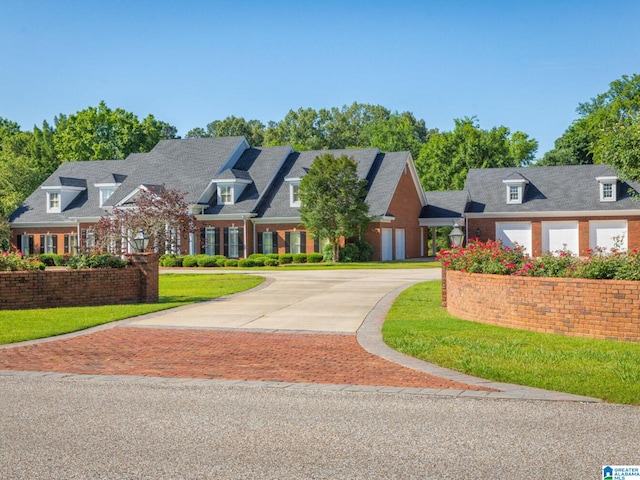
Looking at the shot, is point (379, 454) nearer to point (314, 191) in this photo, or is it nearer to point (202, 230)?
point (314, 191)

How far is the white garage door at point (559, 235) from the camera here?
49.8 metres

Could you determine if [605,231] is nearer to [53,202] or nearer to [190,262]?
[190,262]

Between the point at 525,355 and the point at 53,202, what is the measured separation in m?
51.0

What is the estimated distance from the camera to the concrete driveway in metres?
15.4

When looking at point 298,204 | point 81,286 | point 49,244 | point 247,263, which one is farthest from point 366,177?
point 81,286

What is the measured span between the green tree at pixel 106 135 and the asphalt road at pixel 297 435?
223 ft

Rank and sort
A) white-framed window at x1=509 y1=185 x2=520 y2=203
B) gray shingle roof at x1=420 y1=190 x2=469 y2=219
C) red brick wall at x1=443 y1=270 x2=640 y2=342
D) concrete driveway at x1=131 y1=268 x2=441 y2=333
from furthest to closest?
gray shingle roof at x1=420 y1=190 x2=469 y2=219
white-framed window at x1=509 y1=185 x2=520 y2=203
concrete driveway at x1=131 y1=268 x2=441 y2=333
red brick wall at x1=443 y1=270 x2=640 y2=342

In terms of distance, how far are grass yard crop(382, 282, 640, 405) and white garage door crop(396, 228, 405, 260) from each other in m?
34.7

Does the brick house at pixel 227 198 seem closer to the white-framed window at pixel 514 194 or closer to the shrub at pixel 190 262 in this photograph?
the shrub at pixel 190 262

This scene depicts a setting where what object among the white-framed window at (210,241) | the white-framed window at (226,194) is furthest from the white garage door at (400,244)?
the white-framed window at (210,241)

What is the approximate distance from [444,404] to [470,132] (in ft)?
212

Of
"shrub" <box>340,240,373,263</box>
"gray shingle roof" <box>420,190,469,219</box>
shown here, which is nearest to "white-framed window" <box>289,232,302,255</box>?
"shrub" <box>340,240,373,263</box>

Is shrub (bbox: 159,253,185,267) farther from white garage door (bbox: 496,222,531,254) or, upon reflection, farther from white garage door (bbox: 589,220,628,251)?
white garage door (bbox: 589,220,628,251)

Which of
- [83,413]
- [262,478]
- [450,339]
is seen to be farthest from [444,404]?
[450,339]
